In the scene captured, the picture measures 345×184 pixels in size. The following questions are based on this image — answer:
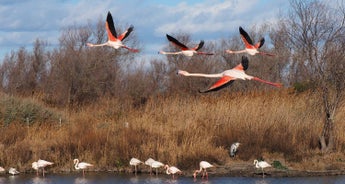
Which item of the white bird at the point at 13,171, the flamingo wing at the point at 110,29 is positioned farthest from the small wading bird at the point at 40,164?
the flamingo wing at the point at 110,29

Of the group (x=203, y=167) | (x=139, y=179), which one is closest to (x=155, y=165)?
(x=139, y=179)

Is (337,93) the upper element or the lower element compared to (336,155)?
upper

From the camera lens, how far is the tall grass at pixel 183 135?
2011 cm

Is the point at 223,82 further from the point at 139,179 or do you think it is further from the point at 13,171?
the point at 13,171

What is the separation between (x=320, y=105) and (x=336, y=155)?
180 centimetres

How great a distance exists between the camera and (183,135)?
20.5 m

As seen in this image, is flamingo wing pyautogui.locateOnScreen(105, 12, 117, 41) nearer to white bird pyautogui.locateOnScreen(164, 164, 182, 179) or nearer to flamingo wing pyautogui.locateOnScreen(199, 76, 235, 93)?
white bird pyautogui.locateOnScreen(164, 164, 182, 179)

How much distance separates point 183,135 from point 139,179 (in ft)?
7.44

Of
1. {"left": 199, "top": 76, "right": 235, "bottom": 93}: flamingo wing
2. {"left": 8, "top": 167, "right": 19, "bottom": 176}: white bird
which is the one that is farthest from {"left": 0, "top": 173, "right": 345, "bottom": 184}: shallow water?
{"left": 199, "top": 76, "right": 235, "bottom": 93}: flamingo wing

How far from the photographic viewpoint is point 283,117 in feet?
70.2

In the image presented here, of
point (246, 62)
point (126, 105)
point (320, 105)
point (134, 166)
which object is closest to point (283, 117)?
point (320, 105)

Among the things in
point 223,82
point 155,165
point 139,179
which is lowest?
point 139,179

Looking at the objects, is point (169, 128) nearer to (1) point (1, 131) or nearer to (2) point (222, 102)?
(2) point (222, 102)

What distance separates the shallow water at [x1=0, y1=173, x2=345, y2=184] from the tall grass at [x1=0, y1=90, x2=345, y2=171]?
65cm
